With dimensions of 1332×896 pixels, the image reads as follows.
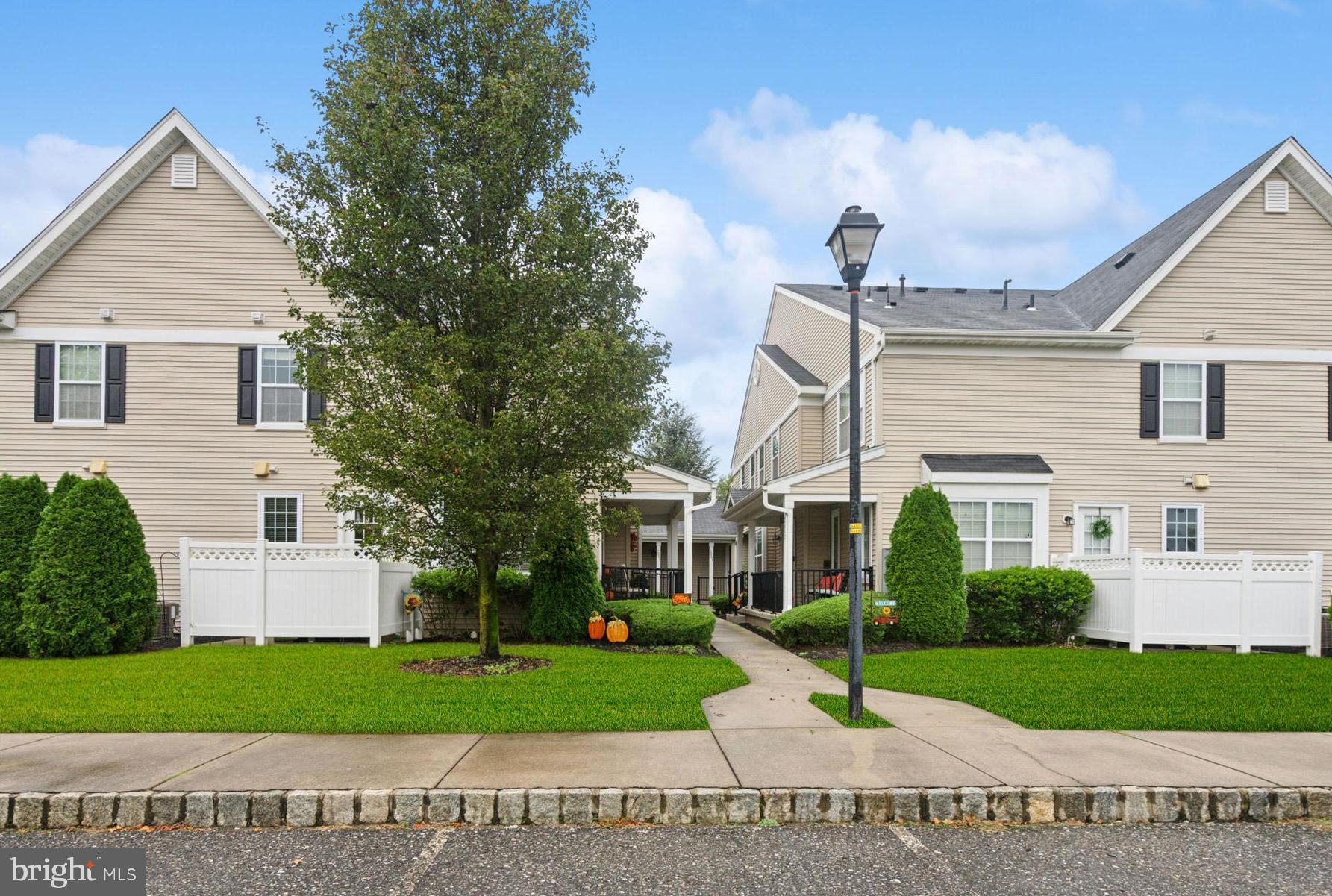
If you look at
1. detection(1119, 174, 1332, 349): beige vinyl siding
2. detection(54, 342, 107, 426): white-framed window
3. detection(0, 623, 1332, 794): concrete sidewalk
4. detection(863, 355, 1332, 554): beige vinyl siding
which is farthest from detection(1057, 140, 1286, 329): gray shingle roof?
detection(54, 342, 107, 426): white-framed window

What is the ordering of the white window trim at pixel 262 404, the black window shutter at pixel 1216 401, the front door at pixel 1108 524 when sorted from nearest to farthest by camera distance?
the white window trim at pixel 262 404, the front door at pixel 1108 524, the black window shutter at pixel 1216 401

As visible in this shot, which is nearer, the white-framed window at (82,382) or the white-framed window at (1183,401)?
the white-framed window at (82,382)

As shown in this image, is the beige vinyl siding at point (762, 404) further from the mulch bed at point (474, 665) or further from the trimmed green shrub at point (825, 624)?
the mulch bed at point (474, 665)

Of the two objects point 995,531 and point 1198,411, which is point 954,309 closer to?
point 1198,411

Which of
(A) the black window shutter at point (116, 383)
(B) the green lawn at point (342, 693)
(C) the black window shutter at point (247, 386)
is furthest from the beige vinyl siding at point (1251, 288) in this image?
(A) the black window shutter at point (116, 383)

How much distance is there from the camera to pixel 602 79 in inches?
444

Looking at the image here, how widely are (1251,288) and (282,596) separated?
1927 cm

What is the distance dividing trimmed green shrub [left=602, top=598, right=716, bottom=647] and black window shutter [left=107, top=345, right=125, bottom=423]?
1083cm

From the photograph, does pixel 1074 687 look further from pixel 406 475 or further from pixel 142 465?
pixel 142 465

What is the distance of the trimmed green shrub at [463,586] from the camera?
14211mm

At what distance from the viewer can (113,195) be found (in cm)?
1625

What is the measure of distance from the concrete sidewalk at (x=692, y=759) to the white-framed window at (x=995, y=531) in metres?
8.96

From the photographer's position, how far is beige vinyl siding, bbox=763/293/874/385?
19.7m

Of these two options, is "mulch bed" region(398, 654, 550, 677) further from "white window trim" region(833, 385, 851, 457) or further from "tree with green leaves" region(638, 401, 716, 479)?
"tree with green leaves" region(638, 401, 716, 479)
